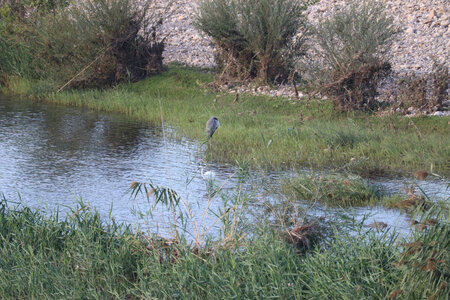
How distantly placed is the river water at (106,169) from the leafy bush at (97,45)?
217 centimetres

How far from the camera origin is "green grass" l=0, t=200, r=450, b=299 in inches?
143

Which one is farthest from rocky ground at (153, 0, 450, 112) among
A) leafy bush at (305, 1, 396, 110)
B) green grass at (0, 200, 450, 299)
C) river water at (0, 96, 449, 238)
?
green grass at (0, 200, 450, 299)

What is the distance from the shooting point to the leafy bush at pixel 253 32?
12.1 metres

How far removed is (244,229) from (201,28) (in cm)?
866

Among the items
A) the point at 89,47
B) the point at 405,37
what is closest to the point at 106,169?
the point at 89,47

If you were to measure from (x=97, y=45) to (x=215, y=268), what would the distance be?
9.99 meters

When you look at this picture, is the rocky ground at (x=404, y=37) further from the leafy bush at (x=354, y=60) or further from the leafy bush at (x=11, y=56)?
the leafy bush at (x=11, y=56)

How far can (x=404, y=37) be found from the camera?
51.5 ft

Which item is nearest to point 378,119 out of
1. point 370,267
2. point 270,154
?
point 270,154

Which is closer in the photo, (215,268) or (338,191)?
(215,268)

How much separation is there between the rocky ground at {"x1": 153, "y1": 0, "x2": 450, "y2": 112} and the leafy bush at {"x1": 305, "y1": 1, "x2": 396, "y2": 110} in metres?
2.77

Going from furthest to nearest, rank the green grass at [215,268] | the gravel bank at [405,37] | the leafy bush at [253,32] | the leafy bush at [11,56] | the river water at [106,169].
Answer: the gravel bank at [405,37] < the leafy bush at [11,56] < the leafy bush at [253,32] < the river water at [106,169] < the green grass at [215,268]

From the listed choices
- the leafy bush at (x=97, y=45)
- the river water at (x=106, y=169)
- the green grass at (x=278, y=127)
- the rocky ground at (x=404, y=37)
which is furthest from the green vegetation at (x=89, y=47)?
the river water at (x=106, y=169)

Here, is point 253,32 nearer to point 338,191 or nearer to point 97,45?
point 97,45
